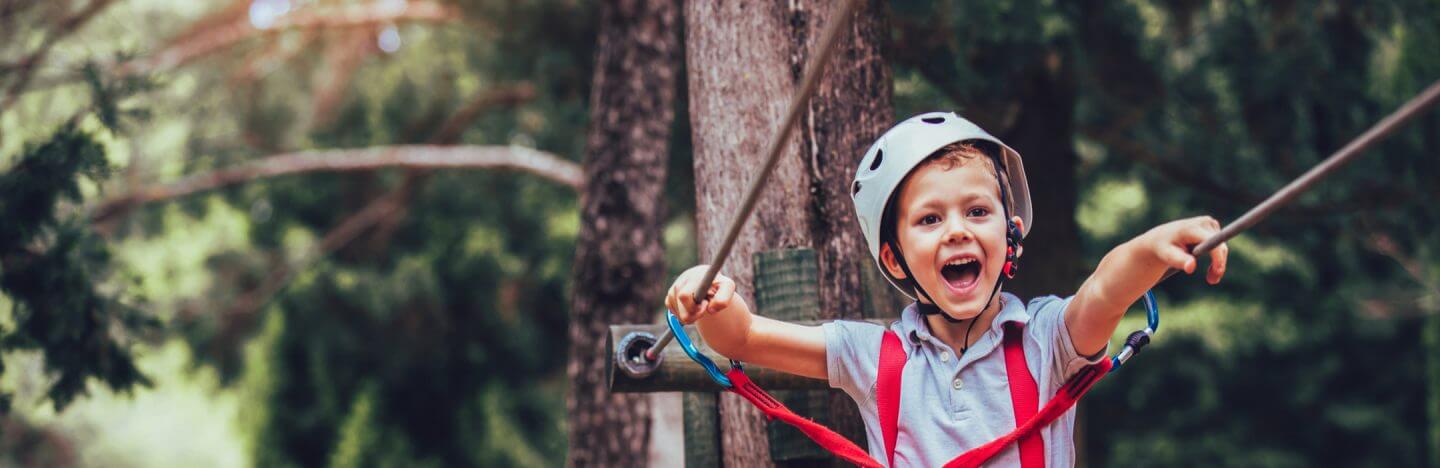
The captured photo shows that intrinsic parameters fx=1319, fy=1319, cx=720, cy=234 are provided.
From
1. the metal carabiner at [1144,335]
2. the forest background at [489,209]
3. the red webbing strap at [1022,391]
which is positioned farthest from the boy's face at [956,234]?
the forest background at [489,209]

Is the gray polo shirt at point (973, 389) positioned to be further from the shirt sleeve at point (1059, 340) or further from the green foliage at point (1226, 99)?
the green foliage at point (1226, 99)

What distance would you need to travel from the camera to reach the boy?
2.19m

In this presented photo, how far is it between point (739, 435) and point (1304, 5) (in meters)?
4.99

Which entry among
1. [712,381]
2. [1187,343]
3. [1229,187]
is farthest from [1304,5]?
[1187,343]

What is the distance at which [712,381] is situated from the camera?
112 inches

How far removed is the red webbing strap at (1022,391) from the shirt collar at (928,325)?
0.07 ft

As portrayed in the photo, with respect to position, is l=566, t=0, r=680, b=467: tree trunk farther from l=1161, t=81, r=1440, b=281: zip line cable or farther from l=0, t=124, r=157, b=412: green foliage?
l=1161, t=81, r=1440, b=281: zip line cable

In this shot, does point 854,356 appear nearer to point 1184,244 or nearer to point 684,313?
point 684,313

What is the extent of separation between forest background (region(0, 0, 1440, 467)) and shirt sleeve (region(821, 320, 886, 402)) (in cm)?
82

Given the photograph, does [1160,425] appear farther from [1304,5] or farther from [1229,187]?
[1304,5]

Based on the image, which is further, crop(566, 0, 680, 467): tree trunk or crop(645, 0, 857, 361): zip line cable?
crop(566, 0, 680, 467): tree trunk

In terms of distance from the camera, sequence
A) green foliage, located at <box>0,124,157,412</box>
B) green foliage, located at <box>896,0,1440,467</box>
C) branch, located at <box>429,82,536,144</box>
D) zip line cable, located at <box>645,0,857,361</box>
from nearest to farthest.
A: zip line cable, located at <box>645,0,857,361</box>
green foliage, located at <box>0,124,157,412</box>
green foliage, located at <box>896,0,1440,467</box>
branch, located at <box>429,82,536,144</box>

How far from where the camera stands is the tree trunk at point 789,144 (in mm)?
2959

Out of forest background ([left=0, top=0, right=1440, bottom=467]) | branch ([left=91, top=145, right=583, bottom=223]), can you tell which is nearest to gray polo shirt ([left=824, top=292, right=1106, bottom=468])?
forest background ([left=0, top=0, right=1440, bottom=467])
